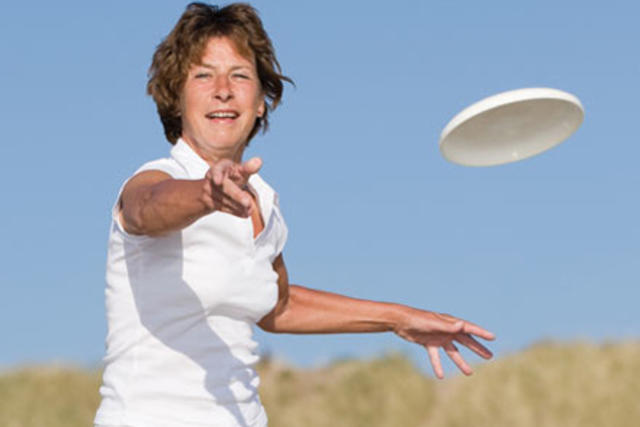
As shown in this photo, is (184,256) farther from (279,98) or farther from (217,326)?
(279,98)

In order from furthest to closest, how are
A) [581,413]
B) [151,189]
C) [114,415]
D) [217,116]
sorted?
[581,413], [217,116], [114,415], [151,189]

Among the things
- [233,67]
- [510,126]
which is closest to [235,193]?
[233,67]

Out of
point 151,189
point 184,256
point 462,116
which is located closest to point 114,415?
point 184,256

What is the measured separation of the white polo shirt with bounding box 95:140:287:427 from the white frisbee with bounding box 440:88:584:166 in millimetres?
1501

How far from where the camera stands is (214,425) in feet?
12.3

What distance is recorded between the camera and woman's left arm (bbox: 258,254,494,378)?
15.7 feet

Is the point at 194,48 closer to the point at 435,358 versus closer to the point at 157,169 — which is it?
the point at 157,169

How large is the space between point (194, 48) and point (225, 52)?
13 cm

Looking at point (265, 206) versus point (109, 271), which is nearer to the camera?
point (109, 271)

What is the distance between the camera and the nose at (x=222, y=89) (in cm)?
403

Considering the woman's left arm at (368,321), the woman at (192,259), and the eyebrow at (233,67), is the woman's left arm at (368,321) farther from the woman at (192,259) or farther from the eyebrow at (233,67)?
the eyebrow at (233,67)

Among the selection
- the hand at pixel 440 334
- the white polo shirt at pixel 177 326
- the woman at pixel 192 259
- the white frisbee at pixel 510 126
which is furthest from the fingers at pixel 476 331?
the white polo shirt at pixel 177 326

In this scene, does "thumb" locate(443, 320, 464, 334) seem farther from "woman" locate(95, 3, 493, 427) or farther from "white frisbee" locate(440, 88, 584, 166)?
"woman" locate(95, 3, 493, 427)

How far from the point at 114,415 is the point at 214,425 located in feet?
1.23
